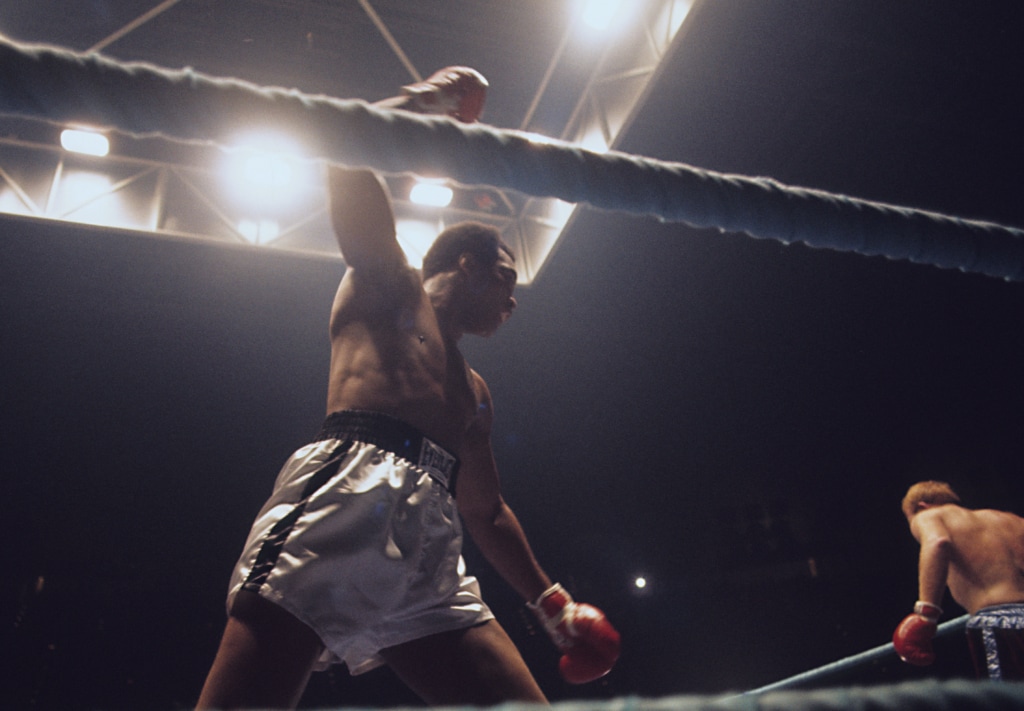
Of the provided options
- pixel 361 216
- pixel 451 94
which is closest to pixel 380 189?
pixel 361 216

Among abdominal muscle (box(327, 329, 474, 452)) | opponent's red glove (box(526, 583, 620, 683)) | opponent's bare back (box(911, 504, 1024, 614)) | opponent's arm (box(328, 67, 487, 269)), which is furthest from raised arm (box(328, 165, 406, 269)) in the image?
opponent's bare back (box(911, 504, 1024, 614))

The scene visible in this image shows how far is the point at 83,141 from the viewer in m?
3.59

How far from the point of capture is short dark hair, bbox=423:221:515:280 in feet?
5.34

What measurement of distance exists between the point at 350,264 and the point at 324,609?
0.61 meters

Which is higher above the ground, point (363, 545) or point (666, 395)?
point (666, 395)

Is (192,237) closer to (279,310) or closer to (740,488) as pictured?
(279,310)

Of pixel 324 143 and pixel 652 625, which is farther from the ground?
pixel 324 143

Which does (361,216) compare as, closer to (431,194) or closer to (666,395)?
(431,194)

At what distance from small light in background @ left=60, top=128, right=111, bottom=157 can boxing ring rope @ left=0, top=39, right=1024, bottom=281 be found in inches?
142

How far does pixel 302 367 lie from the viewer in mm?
5527

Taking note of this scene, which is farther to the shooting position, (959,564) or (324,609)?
(959,564)

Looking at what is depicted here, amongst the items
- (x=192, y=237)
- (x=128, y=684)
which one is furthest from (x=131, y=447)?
(x=192, y=237)

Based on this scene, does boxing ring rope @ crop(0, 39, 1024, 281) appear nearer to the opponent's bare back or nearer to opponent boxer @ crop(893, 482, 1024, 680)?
opponent boxer @ crop(893, 482, 1024, 680)

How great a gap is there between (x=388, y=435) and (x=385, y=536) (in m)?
0.19
